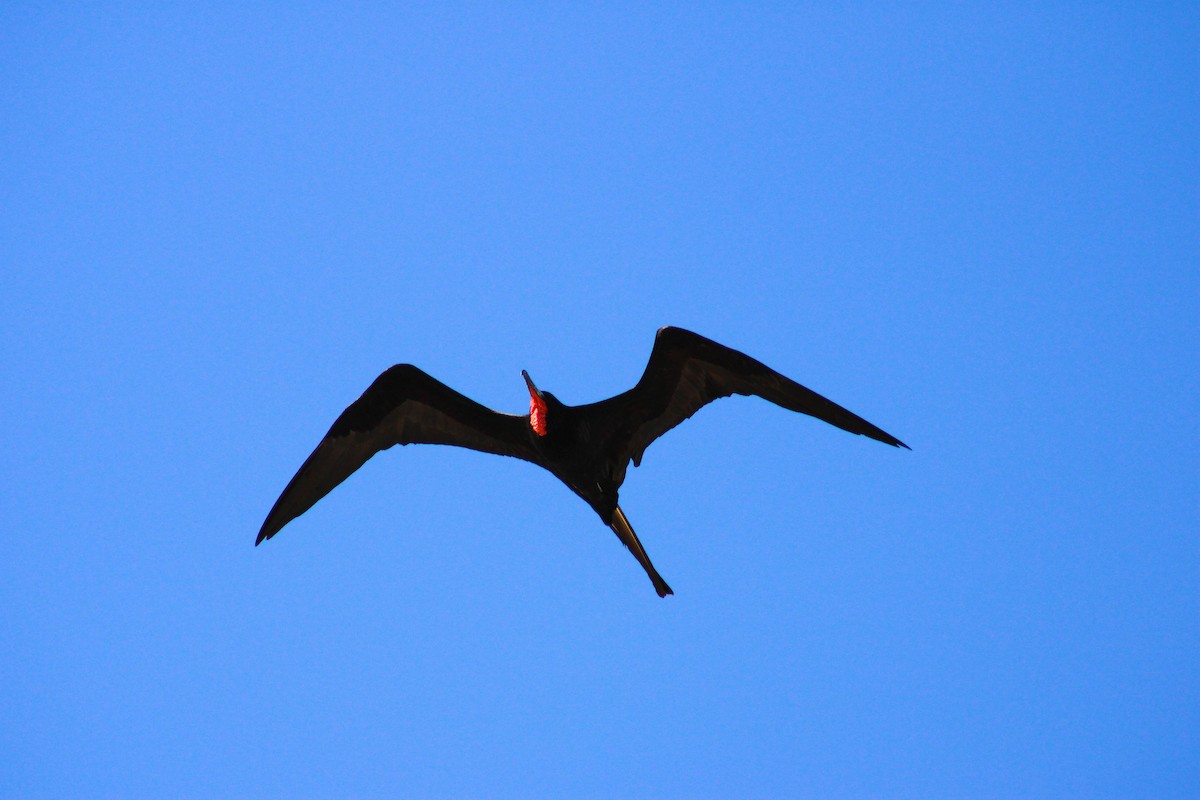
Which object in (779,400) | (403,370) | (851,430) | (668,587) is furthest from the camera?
(403,370)

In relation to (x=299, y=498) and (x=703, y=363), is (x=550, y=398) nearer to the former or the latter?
(x=703, y=363)

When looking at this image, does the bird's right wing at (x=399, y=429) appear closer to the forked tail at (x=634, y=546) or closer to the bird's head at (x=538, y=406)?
the bird's head at (x=538, y=406)

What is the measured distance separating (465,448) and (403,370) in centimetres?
70

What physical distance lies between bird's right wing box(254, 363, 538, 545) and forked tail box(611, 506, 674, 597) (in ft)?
2.37

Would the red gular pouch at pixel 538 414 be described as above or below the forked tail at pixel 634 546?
above

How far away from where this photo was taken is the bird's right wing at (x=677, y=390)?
5.93 m

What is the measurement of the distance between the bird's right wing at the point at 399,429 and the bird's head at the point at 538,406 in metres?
0.24

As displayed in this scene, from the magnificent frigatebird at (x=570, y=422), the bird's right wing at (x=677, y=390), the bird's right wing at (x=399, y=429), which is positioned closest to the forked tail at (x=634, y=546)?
the magnificent frigatebird at (x=570, y=422)

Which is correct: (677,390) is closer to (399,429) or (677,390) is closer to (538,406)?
(538,406)

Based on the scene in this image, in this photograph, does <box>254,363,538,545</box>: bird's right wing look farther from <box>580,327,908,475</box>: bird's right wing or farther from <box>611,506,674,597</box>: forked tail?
<box>611,506,674,597</box>: forked tail

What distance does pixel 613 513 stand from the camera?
6.31 m

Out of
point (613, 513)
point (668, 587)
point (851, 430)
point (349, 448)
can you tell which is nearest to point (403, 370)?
point (349, 448)

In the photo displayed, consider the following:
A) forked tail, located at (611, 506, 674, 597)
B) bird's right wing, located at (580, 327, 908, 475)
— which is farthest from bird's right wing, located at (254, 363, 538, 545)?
forked tail, located at (611, 506, 674, 597)

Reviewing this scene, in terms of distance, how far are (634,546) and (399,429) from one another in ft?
6.11
